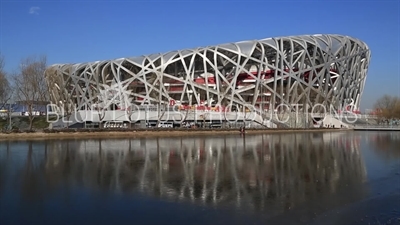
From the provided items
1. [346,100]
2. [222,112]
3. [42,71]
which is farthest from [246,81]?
[42,71]

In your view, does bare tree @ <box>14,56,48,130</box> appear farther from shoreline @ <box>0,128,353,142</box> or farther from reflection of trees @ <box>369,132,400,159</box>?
reflection of trees @ <box>369,132,400,159</box>

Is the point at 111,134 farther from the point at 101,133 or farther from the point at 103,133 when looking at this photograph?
the point at 101,133

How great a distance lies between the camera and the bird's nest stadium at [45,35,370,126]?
6731cm

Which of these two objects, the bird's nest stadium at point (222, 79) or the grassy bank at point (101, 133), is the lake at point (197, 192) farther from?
the bird's nest stadium at point (222, 79)

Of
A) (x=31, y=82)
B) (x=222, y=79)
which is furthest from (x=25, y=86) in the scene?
(x=222, y=79)

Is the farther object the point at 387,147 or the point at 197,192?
the point at 387,147

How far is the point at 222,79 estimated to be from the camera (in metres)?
68.6

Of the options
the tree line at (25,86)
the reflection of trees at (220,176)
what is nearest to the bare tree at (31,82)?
the tree line at (25,86)

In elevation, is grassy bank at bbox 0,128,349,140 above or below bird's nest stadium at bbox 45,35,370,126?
below

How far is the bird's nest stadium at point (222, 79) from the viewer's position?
67.3m

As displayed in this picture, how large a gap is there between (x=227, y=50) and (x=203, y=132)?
1032 inches

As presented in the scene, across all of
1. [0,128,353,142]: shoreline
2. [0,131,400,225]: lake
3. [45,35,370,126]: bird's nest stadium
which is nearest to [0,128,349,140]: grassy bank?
[0,128,353,142]: shoreline

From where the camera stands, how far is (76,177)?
13570mm

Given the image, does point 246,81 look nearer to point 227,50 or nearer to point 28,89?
point 227,50
